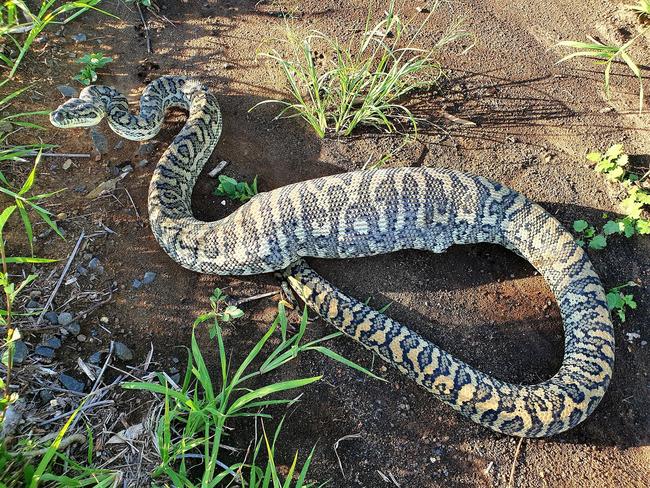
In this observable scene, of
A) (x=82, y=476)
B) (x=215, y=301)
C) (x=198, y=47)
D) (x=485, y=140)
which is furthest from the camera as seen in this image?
(x=198, y=47)

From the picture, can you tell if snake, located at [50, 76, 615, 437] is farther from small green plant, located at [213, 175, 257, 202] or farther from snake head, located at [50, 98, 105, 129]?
small green plant, located at [213, 175, 257, 202]

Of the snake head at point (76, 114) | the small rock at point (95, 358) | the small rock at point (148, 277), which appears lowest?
the small rock at point (95, 358)

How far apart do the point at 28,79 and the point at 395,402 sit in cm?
585

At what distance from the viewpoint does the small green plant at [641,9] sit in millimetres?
6828

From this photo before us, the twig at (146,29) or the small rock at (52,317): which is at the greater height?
the twig at (146,29)

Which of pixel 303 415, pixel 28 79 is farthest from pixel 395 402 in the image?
pixel 28 79

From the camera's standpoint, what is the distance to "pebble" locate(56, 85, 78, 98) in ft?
21.1

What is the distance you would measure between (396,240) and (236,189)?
6.40ft

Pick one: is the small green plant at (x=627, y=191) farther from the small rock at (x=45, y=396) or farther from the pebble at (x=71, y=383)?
the small rock at (x=45, y=396)

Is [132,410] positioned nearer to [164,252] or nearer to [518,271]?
[164,252]

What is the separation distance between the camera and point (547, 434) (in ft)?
15.3

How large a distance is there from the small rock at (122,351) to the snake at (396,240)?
3.36ft

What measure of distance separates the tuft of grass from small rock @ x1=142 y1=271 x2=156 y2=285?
9.14 feet

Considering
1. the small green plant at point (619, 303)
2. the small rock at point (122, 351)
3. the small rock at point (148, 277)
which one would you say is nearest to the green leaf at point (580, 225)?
the small green plant at point (619, 303)
